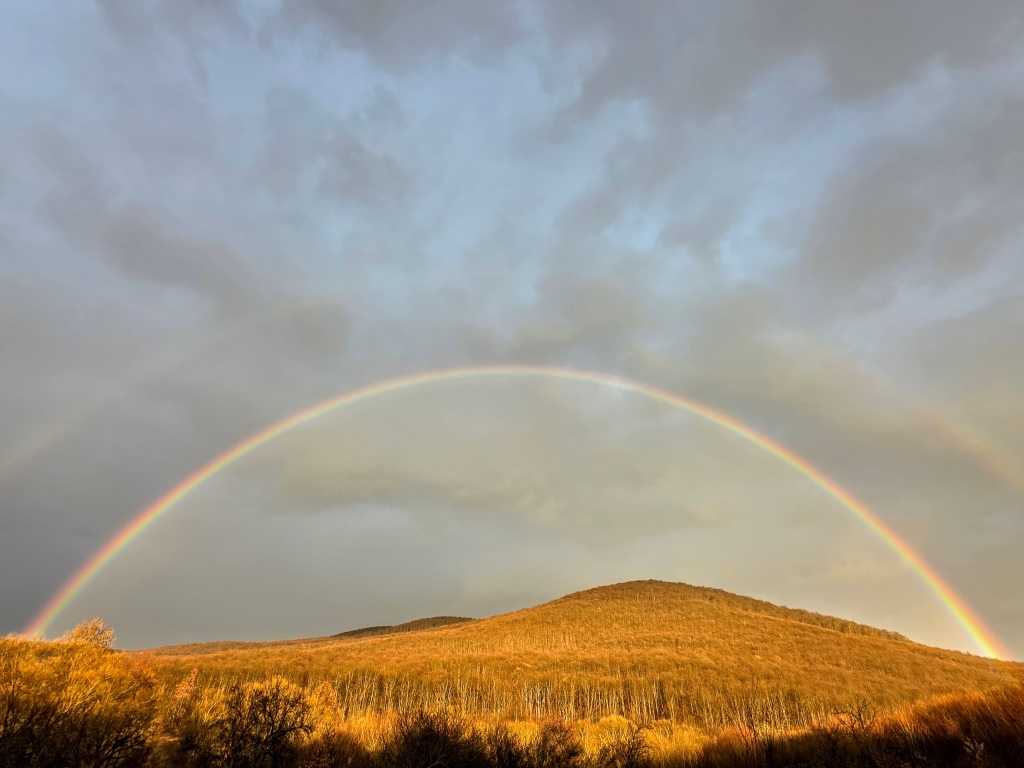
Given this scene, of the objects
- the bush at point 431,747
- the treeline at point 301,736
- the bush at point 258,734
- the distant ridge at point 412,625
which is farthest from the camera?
the distant ridge at point 412,625

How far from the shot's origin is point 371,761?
484 inches

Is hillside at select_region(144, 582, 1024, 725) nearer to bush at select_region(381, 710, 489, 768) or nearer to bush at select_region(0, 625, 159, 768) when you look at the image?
bush at select_region(381, 710, 489, 768)

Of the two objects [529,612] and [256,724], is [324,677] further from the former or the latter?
[529,612]

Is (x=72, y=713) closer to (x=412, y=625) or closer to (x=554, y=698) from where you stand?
(x=554, y=698)

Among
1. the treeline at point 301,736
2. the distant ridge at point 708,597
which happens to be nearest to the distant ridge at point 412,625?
the distant ridge at point 708,597

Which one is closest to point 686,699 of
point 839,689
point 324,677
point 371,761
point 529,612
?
point 839,689

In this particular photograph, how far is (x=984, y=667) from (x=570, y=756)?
2544 inches

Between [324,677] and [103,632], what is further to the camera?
[324,677]

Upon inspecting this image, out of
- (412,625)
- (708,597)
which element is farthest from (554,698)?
(412,625)

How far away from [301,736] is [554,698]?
30003mm

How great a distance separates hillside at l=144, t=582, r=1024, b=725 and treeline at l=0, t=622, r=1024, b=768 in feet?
59.8

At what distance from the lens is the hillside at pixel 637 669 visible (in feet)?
121

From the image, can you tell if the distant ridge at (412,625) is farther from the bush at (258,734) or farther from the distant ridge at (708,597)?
the bush at (258,734)

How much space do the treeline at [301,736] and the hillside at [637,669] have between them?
59.8ft
